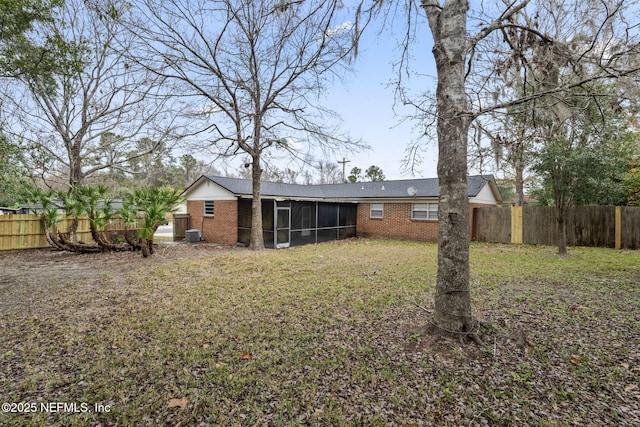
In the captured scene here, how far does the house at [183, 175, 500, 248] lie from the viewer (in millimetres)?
13336

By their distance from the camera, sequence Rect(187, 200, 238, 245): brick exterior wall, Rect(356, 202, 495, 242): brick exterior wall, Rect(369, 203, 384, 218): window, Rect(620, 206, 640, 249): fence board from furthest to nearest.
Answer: Rect(369, 203, 384, 218): window < Rect(356, 202, 495, 242): brick exterior wall < Rect(187, 200, 238, 245): brick exterior wall < Rect(620, 206, 640, 249): fence board

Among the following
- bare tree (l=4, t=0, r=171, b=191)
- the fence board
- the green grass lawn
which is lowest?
the green grass lawn

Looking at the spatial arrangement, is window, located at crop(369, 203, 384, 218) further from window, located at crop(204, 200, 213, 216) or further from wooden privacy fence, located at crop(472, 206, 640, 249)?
window, located at crop(204, 200, 213, 216)

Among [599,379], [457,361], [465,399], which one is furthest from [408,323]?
[599,379]

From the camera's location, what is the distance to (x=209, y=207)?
14805 mm

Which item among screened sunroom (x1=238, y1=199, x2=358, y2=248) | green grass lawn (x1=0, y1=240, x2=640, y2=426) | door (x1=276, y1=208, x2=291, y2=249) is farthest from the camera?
screened sunroom (x1=238, y1=199, x2=358, y2=248)

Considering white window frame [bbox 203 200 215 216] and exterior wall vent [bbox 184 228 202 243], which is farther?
white window frame [bbox 203 200 215 216]

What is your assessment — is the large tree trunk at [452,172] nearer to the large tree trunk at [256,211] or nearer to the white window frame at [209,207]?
the large tree trunk at [256,211]

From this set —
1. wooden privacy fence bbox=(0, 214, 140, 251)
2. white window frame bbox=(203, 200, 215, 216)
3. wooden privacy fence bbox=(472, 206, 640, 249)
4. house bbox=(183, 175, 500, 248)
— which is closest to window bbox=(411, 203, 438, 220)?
house bbox=(183, 175, 500, 248)

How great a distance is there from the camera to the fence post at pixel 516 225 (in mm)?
13289

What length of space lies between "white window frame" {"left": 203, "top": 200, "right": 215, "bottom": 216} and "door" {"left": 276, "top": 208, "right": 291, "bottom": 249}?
3.90m

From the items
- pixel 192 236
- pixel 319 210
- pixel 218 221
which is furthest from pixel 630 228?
pixel 192 236

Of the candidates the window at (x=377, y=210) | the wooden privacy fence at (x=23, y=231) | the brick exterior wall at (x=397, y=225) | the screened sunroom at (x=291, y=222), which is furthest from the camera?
the window at (x=377, y=210)

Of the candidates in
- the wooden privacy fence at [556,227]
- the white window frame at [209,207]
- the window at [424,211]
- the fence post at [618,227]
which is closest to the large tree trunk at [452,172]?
the window at [424,211]
